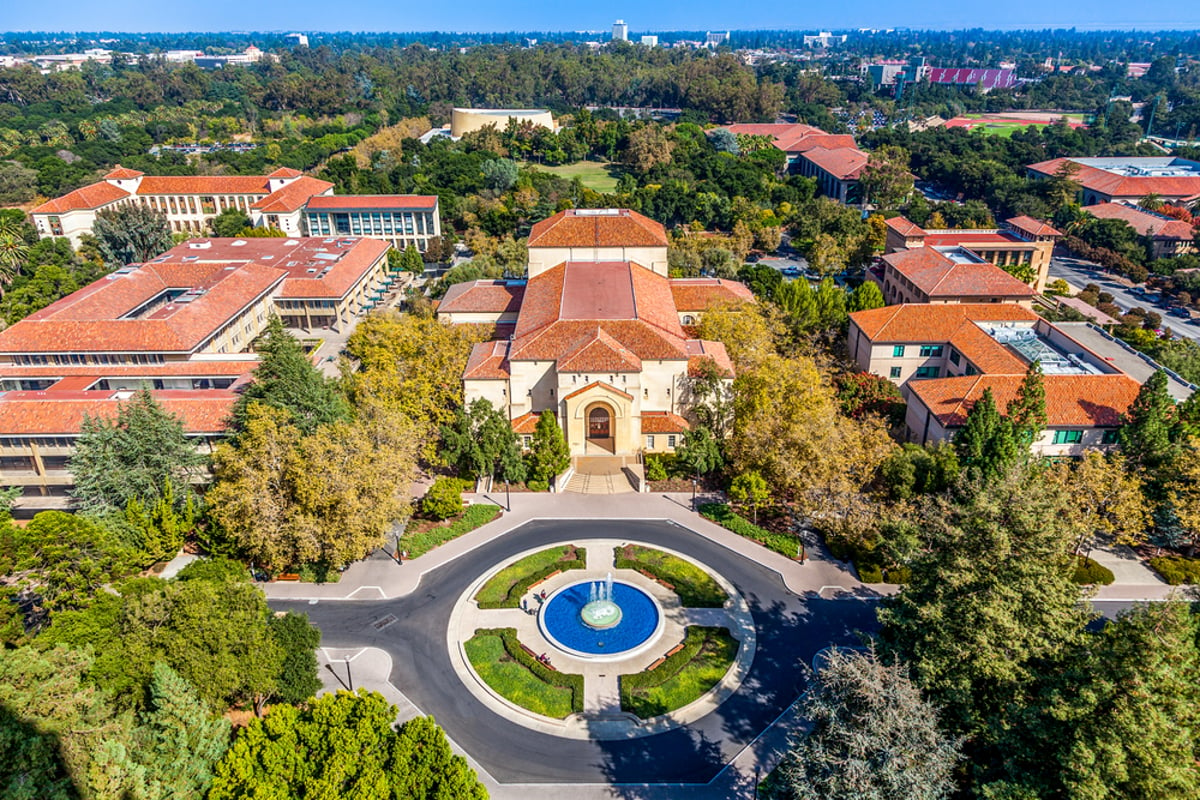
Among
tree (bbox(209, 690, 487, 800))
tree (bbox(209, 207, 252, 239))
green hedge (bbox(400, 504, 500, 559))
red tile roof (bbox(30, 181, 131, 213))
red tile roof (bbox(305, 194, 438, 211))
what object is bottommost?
green hedge (bbox(400, 504, 500, 559))

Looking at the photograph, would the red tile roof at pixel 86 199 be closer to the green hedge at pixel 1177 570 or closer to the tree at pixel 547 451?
the tree at pixel 547 451

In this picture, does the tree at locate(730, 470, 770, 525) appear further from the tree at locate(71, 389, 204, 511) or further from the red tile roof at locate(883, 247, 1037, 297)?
the red tile roof at locate(883, 247, 1037, 297)

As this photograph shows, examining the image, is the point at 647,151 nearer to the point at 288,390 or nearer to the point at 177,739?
the point at 288,390

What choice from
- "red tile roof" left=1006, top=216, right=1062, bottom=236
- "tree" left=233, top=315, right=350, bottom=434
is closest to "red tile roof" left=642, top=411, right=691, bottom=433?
"tree" left=233, top=315, right=350, bottom=434

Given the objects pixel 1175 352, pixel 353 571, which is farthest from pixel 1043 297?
pixel 353 571

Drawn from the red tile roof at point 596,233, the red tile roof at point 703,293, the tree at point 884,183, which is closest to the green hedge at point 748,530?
the red tile roof at point 703,293

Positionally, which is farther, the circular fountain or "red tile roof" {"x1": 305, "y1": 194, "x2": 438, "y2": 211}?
"red tile roof" {"x1": 305, "y1": 194, "x2": 438, "y2": 211}
